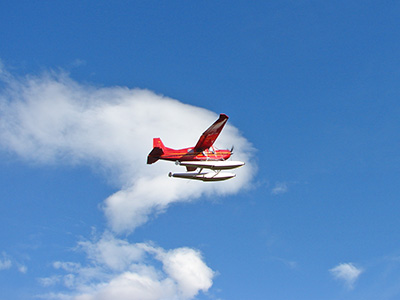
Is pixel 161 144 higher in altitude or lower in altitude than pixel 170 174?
higher

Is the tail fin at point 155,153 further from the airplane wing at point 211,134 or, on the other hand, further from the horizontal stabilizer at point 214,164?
the airplane wing at point 211,134

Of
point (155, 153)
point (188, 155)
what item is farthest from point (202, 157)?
point (155, 153)

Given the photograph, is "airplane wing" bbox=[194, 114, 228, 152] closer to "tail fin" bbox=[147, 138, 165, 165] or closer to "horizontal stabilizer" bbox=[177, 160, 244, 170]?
"horizontal stabilizer" bbox=[177, 160, 244, 170]

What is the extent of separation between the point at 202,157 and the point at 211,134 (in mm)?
3461

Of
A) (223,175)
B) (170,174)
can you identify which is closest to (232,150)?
(223,175)

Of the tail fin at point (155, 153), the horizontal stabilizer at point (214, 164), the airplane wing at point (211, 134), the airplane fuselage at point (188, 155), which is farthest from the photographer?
the airplane fuselage at point (188, 155)

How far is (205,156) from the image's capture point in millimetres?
53938

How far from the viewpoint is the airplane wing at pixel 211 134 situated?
163 ft

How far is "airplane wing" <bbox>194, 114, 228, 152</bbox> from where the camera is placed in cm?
4978

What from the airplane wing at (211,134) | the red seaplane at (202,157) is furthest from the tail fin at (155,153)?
the airplane wing at (211,134)

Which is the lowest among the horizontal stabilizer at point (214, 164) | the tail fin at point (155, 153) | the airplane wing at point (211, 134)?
the horizontal stabilizer at point (214, 164)

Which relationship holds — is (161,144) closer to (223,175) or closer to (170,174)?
(170,174)

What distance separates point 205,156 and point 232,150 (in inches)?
175

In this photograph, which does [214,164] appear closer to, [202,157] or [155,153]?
[202,157]
